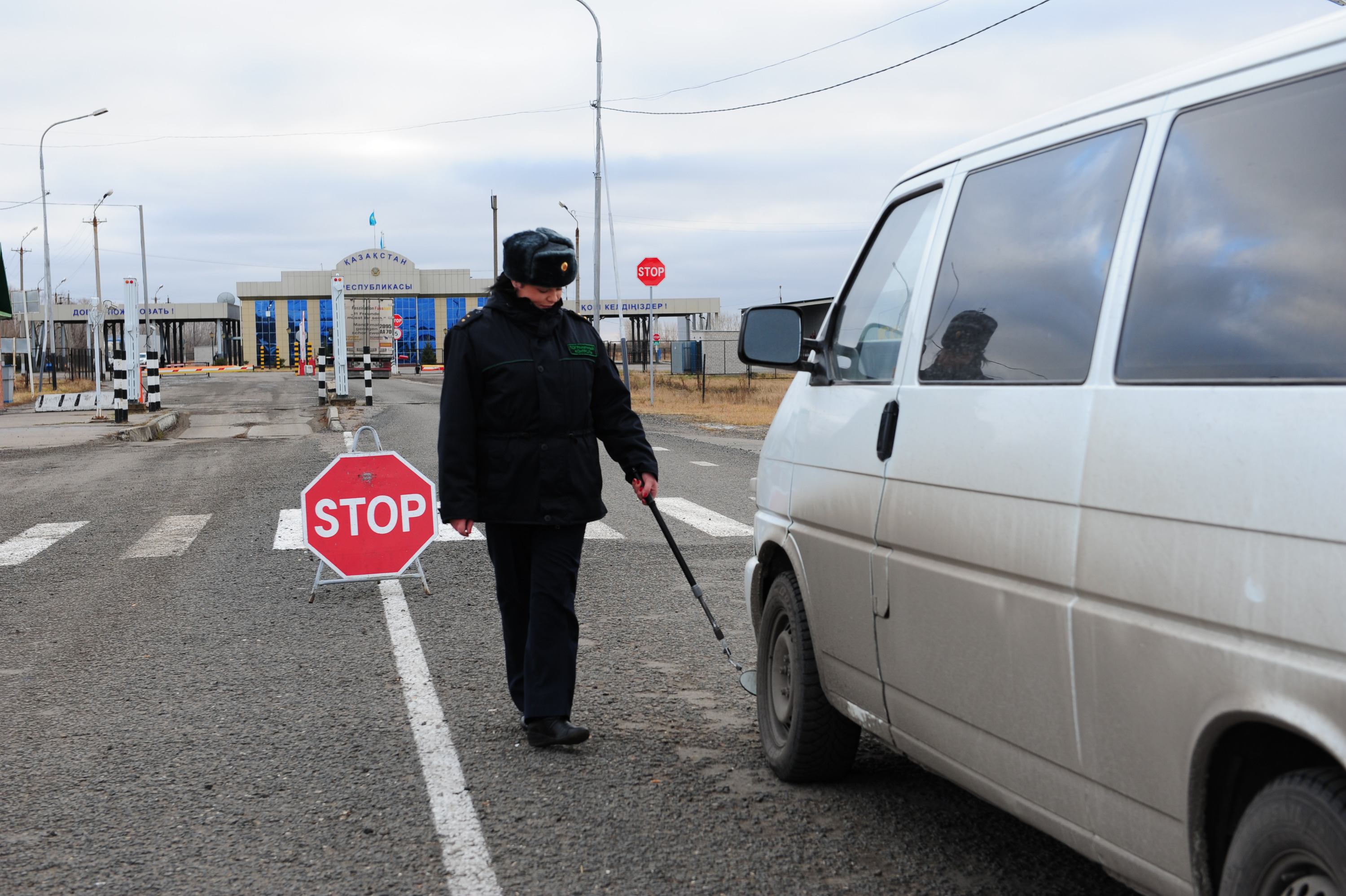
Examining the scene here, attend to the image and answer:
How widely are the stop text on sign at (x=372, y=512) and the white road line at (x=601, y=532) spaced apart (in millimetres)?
2350

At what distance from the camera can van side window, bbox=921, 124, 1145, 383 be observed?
8.92 ft

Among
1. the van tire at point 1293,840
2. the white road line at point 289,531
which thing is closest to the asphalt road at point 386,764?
the white road line at point 289,531

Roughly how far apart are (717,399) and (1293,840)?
33571mm

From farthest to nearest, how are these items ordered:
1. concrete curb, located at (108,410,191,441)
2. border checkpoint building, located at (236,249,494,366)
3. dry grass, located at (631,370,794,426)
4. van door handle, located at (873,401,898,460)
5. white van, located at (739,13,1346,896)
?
border checkpoint building, located at (236,249,494,366) < dry grass, located at (631,370,794,426) < concrete curb, located at (108,410,191,441) < van door handle, located at (873,401,898,460) < white van, located at (739,13,1346,896)

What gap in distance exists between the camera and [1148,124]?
2.64 meters

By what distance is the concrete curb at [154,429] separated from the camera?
70.3 ft

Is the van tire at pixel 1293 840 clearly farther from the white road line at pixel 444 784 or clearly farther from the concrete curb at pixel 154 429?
the concrete curb at pixel 154 429

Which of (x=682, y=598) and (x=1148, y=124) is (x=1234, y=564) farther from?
(x=682, y=598)

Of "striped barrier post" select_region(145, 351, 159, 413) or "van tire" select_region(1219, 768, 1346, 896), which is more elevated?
"van tire" select_region(1219, 768, 1346, 896)

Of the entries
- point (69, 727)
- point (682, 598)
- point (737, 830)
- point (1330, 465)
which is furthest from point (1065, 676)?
point (682, 598)

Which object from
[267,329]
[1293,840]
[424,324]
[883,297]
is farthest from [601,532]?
[267,329]

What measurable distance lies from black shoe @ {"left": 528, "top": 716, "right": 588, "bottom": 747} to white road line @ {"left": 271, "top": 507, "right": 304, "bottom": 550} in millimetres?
4987

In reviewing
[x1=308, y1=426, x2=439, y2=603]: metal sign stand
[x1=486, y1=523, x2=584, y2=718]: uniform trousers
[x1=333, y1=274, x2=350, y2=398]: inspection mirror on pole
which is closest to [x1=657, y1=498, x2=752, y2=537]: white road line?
[x1=308, y1=426, x2=439, y2=603]: metal sign stand

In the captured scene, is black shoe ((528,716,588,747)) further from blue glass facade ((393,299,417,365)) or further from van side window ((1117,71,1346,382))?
blue glass facade ((393,299,417,365))
